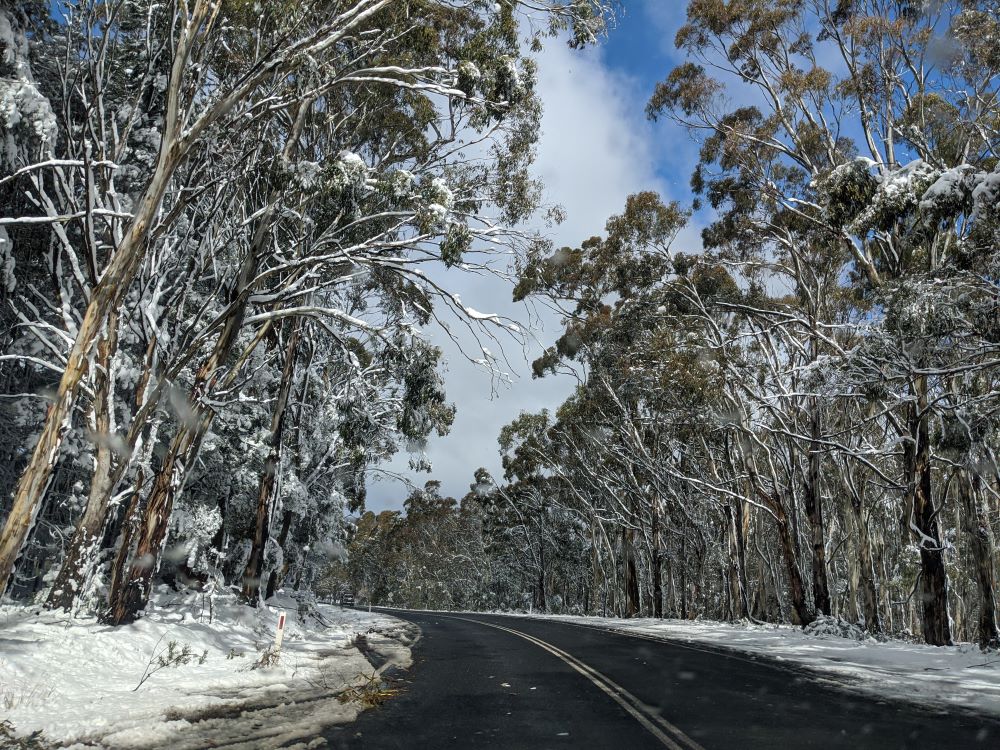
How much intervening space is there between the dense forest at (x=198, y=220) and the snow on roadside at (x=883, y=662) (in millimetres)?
8093

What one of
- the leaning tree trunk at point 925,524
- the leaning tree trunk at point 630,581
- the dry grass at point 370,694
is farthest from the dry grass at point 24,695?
the leaning tree trunk at point 630,581

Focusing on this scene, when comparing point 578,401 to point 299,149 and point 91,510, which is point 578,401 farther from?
point 91,510

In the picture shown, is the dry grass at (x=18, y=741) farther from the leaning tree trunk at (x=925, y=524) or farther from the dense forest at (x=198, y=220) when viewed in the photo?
the leaning tree trunk at (x=925, y=524)

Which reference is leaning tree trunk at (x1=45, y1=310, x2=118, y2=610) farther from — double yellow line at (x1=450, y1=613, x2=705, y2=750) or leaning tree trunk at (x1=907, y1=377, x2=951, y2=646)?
leaning tree trunk at (x1=907, y1=377, x2=951, y2=646)

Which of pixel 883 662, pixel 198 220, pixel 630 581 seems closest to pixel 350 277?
pixel 198 220

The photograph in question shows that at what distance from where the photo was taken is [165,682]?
912 cm

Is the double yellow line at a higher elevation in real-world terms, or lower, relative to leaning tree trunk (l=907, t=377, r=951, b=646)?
lower

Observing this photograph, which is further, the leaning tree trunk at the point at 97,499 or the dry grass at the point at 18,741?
the leaning tree trunk at the point at 97,499

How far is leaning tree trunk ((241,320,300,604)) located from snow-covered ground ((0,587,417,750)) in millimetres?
2200

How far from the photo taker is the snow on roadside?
941cm

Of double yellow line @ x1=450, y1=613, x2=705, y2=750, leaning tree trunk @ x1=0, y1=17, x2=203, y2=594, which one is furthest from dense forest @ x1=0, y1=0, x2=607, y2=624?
double yellow line @ x1=450, y1=613, x2=705, y2=750

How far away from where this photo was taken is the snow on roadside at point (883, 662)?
9406 millimetres

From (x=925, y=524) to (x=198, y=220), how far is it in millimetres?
16860

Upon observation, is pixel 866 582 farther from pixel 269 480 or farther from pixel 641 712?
pixel 641 712
